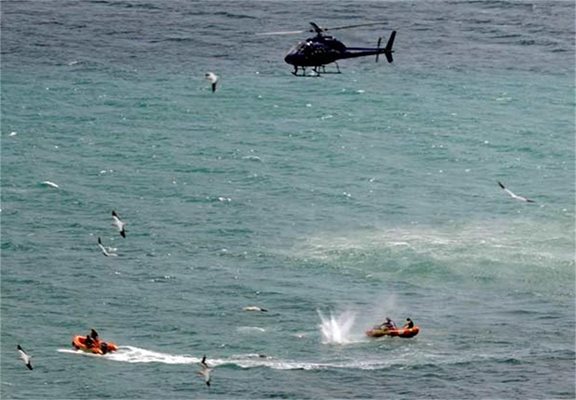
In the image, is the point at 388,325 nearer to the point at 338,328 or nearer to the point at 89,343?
the point at 338,328

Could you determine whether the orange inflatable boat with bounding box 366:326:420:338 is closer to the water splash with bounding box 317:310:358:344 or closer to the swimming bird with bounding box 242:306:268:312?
the water splash with bounding box 317:310:358:344

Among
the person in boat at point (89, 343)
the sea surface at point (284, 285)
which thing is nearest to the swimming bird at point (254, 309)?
the sea surface at point (284, 285)

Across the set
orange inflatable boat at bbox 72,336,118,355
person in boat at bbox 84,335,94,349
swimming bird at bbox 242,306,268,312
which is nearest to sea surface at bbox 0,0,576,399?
swimming bird at bbox 242,306,268,312

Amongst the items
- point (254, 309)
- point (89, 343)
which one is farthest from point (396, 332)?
point (89, 343)

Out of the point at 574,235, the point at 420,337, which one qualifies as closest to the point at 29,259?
the point at 420,337

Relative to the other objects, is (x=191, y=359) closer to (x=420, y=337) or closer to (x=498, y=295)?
(x=420, y=337)

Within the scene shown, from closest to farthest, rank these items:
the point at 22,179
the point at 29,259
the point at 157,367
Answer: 1. the point at 157,367
2. the point at 29,259
3. the point at 22,179

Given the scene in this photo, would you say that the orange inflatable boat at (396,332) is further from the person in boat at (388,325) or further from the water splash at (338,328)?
the water splash at (338,328)
